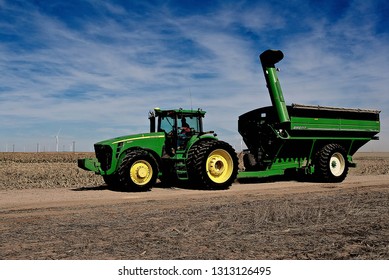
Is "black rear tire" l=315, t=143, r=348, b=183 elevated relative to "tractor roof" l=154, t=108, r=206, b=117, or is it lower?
lower

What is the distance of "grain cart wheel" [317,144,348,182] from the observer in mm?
16481

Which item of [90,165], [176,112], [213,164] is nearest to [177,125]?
[176,112]

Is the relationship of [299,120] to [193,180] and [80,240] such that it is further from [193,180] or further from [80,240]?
[80,240]

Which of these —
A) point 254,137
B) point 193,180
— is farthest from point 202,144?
point 254,137

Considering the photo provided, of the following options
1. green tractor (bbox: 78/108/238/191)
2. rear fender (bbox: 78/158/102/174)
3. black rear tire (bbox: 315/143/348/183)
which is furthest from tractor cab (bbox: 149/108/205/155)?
black rear tire (bbox: 315/143/348/183)

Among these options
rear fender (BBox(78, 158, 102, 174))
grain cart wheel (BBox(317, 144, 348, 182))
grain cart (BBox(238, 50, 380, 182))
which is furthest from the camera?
grain cart wheel (BBox(317, 144, 348, 182))

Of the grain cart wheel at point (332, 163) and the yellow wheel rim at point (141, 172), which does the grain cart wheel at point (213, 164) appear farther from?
the grain cart wheel at point (332, 163)

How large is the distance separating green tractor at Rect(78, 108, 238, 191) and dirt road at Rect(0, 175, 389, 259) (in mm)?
1368

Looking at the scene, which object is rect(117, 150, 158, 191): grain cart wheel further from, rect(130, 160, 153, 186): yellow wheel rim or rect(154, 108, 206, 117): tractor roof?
rect(154, 108, 206, 117): tractor roof

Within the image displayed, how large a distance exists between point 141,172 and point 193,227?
606cm

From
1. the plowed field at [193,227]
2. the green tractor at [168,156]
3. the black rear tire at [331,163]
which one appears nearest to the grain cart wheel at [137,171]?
the green tractor at [168,156]

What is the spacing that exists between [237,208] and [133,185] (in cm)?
452

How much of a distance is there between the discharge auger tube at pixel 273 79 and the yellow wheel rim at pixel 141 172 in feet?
17.7

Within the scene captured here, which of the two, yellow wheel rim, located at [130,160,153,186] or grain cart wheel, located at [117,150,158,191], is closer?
grain cart wheel, located at [117,150,158,191]
